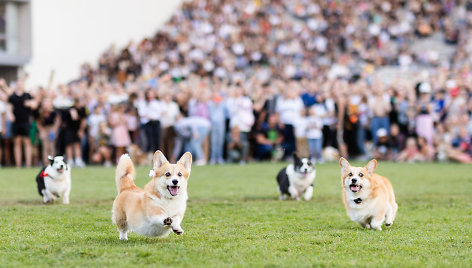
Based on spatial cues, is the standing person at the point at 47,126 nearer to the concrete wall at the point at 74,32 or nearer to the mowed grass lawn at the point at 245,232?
the mowed grass lawn at the point at 245,232

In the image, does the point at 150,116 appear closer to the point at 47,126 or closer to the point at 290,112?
the point at 47,126

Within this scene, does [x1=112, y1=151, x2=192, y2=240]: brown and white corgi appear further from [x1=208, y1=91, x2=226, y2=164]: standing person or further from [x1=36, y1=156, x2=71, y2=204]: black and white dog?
[x1=208, y1=91, x2=226, y2=164]: standing person

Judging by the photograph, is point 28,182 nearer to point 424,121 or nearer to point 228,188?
point 228,188

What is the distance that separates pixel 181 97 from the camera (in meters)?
20.8

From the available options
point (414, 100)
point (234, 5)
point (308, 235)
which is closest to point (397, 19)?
point (234, 5)

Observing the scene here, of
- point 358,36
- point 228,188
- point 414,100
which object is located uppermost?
point 358,36

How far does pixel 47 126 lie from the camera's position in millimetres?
19234

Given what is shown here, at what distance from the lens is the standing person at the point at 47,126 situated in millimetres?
19109

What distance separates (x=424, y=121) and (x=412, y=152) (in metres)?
0.96

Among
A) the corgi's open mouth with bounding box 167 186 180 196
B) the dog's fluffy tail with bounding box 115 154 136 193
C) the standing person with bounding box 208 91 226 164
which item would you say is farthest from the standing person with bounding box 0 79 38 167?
the corgi's open mouth with bounding box 167 186 180 196

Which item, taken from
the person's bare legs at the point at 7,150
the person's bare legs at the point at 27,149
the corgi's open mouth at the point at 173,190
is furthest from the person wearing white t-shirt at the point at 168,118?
the corgi's open mouth at the point at 173,190

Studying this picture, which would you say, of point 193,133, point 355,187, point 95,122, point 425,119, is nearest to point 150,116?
point 193,133

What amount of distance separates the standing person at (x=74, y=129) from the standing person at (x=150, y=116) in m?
1.57

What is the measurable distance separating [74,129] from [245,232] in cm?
1149
